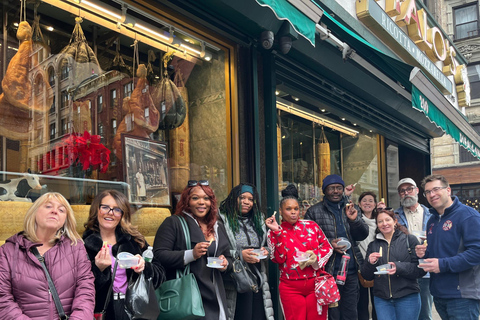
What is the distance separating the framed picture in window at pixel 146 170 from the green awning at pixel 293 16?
1909 mm

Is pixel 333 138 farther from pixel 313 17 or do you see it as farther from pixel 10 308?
pixel 10 308

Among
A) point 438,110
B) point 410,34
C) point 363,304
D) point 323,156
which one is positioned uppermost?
point 410,34

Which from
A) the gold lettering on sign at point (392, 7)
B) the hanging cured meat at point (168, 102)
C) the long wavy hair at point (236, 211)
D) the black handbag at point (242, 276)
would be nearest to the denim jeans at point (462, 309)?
the black handbag at point (242, 276)

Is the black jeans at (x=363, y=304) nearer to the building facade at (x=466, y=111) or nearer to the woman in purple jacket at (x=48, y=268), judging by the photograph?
the woman in purple jacket at (x=48, y=268)

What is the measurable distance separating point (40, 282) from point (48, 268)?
0.34ft

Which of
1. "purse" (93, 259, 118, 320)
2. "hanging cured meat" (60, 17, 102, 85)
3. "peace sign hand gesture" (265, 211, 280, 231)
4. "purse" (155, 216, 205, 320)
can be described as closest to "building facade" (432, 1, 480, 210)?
"peace sign hand gesture" (265, 211, 280, 231)

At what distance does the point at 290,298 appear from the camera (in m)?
4.66

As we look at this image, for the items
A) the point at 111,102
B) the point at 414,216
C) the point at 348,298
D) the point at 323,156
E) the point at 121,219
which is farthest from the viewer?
the point at 323,156

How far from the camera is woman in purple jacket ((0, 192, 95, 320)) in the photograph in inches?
106

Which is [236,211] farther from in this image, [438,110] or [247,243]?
[438,110]

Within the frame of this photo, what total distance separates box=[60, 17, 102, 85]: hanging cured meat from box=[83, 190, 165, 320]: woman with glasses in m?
1.66

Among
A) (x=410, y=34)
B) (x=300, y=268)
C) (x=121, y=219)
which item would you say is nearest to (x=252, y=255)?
(x=300, y=268)

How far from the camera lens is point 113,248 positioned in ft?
10.9

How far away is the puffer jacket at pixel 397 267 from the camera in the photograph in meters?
4.62
